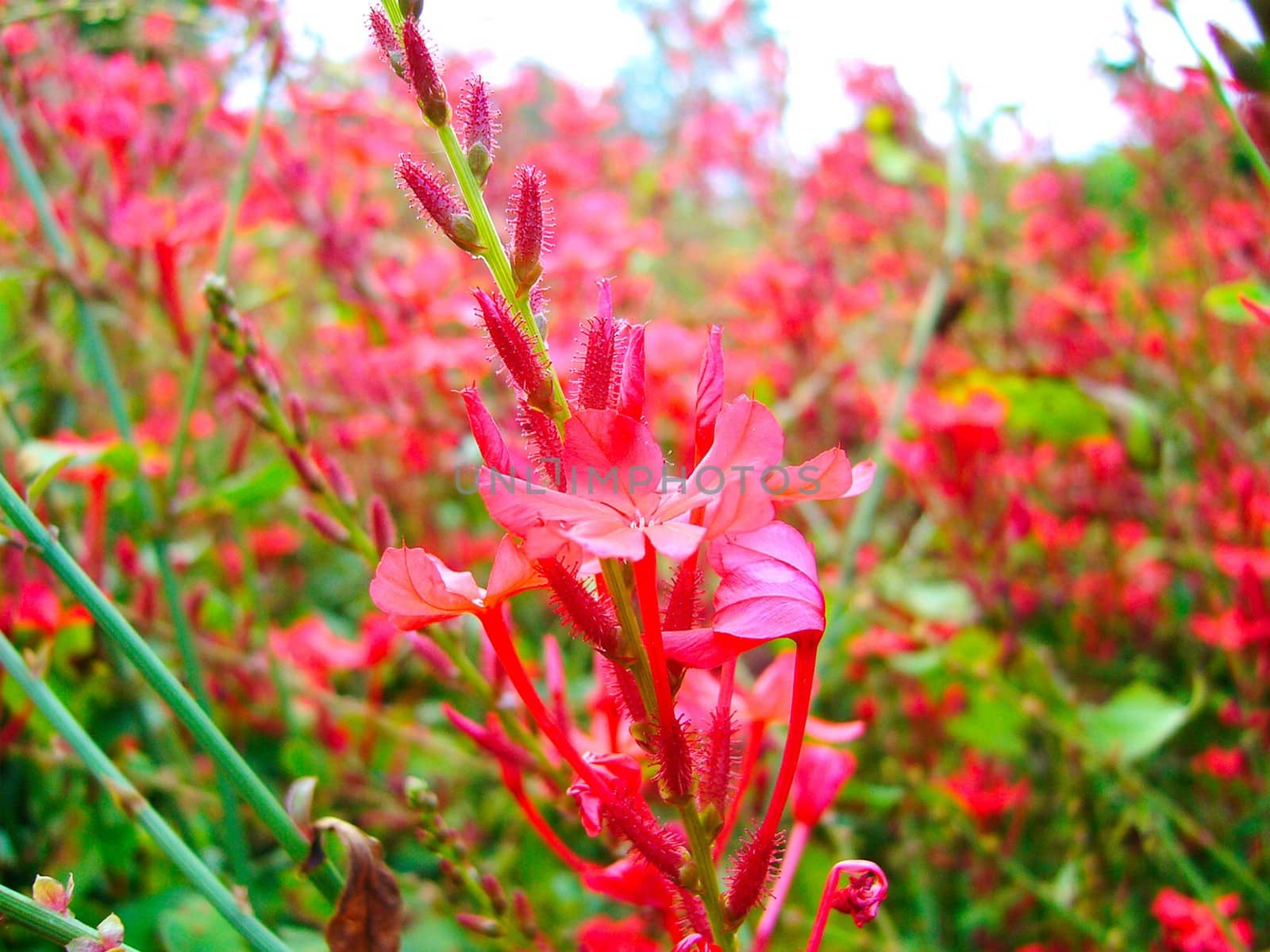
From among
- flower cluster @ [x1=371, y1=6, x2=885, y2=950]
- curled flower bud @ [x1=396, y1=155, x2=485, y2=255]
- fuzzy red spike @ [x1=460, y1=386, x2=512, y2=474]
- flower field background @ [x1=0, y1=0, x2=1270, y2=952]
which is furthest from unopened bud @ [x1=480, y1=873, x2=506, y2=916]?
curled flower bud @ [x1=396, y1=155, x2=485, y2=255]

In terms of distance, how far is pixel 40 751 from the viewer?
1.04 meters

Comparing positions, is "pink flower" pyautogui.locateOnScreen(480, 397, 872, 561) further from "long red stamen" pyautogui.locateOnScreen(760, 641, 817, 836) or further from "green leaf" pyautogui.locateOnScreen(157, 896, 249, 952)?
"green leaf" pyautogui.locateOnScreen(157, 896, 249, 952)

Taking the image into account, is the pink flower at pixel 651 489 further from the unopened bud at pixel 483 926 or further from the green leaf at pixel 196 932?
the green leaf at pixel 196 932

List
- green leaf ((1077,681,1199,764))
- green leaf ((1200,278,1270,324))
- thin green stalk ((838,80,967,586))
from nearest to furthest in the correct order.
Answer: green leaf ((1200,278,1270,324)), green leaf ((1077,681,1199,764)), thin green stalk ((838,80,967,586))

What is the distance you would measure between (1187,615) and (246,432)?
1818 millimetres

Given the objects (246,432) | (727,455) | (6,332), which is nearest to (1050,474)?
(246,432)

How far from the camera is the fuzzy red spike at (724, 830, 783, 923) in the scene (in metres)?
0.55

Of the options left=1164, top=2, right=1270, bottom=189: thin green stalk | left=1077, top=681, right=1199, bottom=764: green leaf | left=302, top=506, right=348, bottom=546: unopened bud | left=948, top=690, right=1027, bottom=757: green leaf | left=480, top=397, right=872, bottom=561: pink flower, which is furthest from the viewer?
left=948, top=690, right=1027, bottom=757: green leaf

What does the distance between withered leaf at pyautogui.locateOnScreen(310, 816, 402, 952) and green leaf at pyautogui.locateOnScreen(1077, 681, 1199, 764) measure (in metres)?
1.00

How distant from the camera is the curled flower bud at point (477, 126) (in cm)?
59

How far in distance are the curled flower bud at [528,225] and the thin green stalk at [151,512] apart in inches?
22.5

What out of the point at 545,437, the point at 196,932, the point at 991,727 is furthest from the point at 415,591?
the point at 991,727

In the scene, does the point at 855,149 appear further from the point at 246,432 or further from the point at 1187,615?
the point at 246,432

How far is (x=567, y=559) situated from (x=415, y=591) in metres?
0.09
